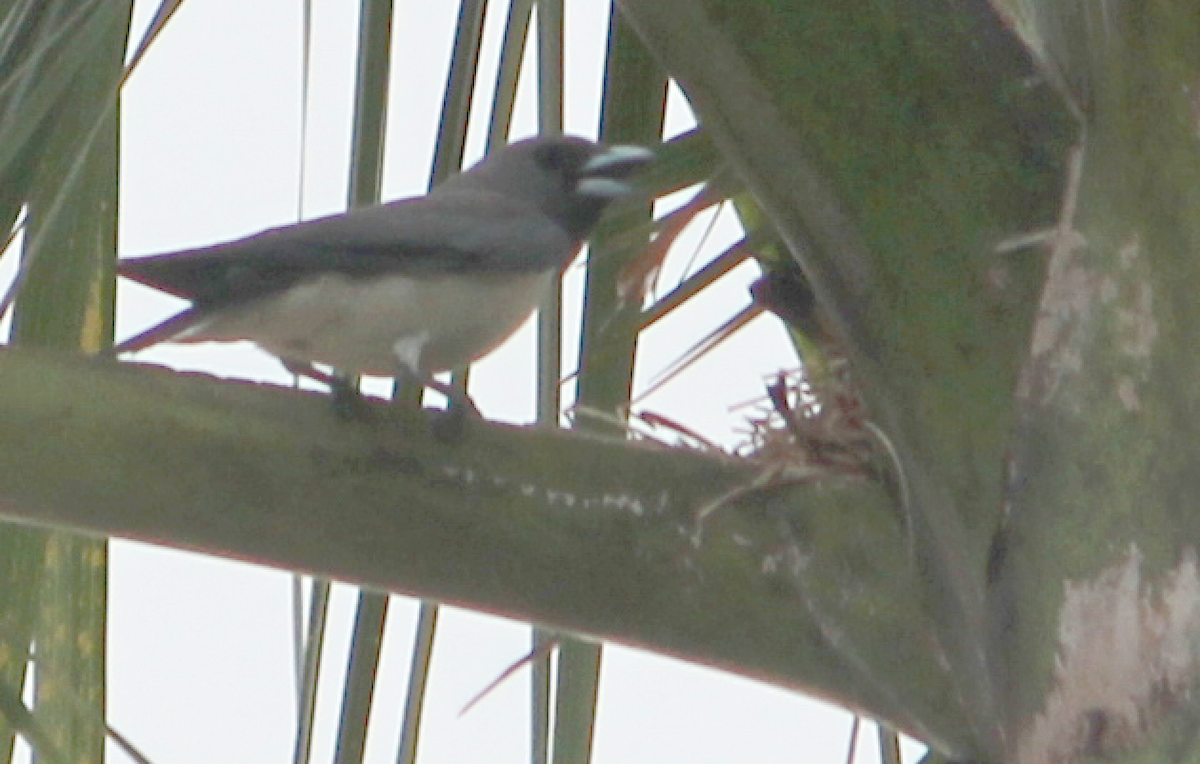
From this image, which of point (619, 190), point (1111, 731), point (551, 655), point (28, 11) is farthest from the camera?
point (619, 190)

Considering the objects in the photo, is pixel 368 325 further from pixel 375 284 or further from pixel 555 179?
pixel 555 179

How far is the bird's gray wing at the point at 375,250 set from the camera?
1.58m

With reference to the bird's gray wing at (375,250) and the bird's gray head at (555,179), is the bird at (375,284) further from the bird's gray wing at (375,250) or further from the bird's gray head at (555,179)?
the bird's gray head at (555,179)

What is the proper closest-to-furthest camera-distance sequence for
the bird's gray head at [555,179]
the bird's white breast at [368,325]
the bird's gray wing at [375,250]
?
1. the bird's gray wing at [375,250]
2. the bird's white breast at [368,325]
3. the bird's gray head at [555,179]

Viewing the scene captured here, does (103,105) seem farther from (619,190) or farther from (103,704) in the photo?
(619,190)

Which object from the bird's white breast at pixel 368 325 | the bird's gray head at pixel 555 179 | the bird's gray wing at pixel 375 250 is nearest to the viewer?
the bird's gray wing at pixel 375 250

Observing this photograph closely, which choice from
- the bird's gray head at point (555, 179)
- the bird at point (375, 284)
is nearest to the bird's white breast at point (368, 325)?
the bird at point (375, 284)

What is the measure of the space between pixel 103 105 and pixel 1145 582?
636 mm

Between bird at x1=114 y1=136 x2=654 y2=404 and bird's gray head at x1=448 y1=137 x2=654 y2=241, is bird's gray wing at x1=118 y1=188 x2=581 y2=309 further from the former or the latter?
bird's gray head at x1=448 y1=137 x2=654 y2=241

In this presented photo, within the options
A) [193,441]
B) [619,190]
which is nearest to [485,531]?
[193,441]

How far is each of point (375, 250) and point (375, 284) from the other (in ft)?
0.10

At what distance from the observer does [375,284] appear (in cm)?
176

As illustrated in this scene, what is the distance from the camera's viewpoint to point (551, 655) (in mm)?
1218

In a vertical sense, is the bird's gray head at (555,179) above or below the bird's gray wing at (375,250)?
above
